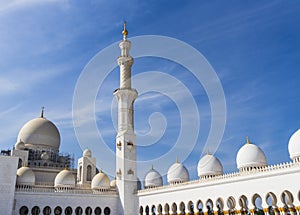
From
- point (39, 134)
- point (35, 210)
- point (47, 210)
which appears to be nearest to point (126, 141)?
point (47, 210)

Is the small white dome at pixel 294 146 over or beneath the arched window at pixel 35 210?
over

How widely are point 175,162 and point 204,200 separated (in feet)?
19.5

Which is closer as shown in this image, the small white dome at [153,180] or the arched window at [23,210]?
the arched window at [23,210]

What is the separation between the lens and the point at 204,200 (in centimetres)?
1822

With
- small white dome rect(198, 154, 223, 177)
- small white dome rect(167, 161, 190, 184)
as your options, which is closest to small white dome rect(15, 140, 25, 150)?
small white dome rect(167, 161, 190, 184)

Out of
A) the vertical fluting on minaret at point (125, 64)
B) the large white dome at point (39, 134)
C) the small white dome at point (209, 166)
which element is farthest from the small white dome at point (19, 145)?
the small white dome at point (209, 166)

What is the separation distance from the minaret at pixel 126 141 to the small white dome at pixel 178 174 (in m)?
2.86

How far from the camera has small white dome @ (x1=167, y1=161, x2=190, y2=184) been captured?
73.5 ft

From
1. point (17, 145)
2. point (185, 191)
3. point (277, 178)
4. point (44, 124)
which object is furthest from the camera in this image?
point (44, 124)

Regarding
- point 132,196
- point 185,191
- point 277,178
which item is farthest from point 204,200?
point 132,196

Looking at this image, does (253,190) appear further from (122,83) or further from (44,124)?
(44,124)

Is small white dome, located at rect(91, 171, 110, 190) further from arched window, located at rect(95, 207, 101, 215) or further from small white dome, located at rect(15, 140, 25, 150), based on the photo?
small white dome, located at rect(15, 140, 25, 150)

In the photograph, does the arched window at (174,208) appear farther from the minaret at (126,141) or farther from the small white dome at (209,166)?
the minaret at (126,141)

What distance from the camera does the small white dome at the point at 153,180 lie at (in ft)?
80.7
